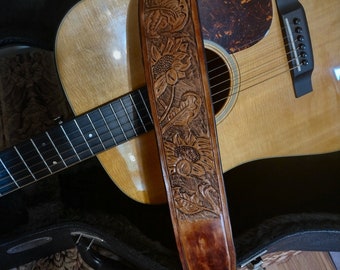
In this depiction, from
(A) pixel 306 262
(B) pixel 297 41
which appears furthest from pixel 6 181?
(A) pixel 306 262

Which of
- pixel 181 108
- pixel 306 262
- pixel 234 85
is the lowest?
pixel 306 262

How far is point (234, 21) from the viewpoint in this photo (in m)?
0.65

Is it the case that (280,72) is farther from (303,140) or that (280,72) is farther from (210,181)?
(210,181)

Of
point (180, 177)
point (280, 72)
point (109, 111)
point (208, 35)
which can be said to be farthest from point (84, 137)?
point (280, 72)

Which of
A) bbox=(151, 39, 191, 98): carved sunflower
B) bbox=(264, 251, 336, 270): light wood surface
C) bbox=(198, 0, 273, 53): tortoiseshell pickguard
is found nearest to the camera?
bbox=(151, 39, 191, 98): carved sunflower

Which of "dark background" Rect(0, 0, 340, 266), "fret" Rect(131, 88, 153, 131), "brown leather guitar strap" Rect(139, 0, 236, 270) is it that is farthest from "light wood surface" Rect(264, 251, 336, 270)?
"fret" Rect(131, 88, 153, 131)

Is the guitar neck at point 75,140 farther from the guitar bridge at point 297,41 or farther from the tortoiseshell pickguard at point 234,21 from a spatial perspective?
the guitar bridge at point 297,41

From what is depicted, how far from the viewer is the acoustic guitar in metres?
0.60

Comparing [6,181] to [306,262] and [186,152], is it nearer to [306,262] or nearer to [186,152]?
[186,152]

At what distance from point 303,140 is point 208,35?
300 mm

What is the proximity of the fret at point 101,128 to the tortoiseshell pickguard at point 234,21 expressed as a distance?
236 millimetres

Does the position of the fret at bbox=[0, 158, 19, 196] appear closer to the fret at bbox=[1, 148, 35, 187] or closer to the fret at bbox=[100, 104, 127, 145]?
the fret at bbox=[1, 148, 35, 187]

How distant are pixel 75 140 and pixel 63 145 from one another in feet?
0.07

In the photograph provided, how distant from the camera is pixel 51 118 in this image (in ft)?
2.60
